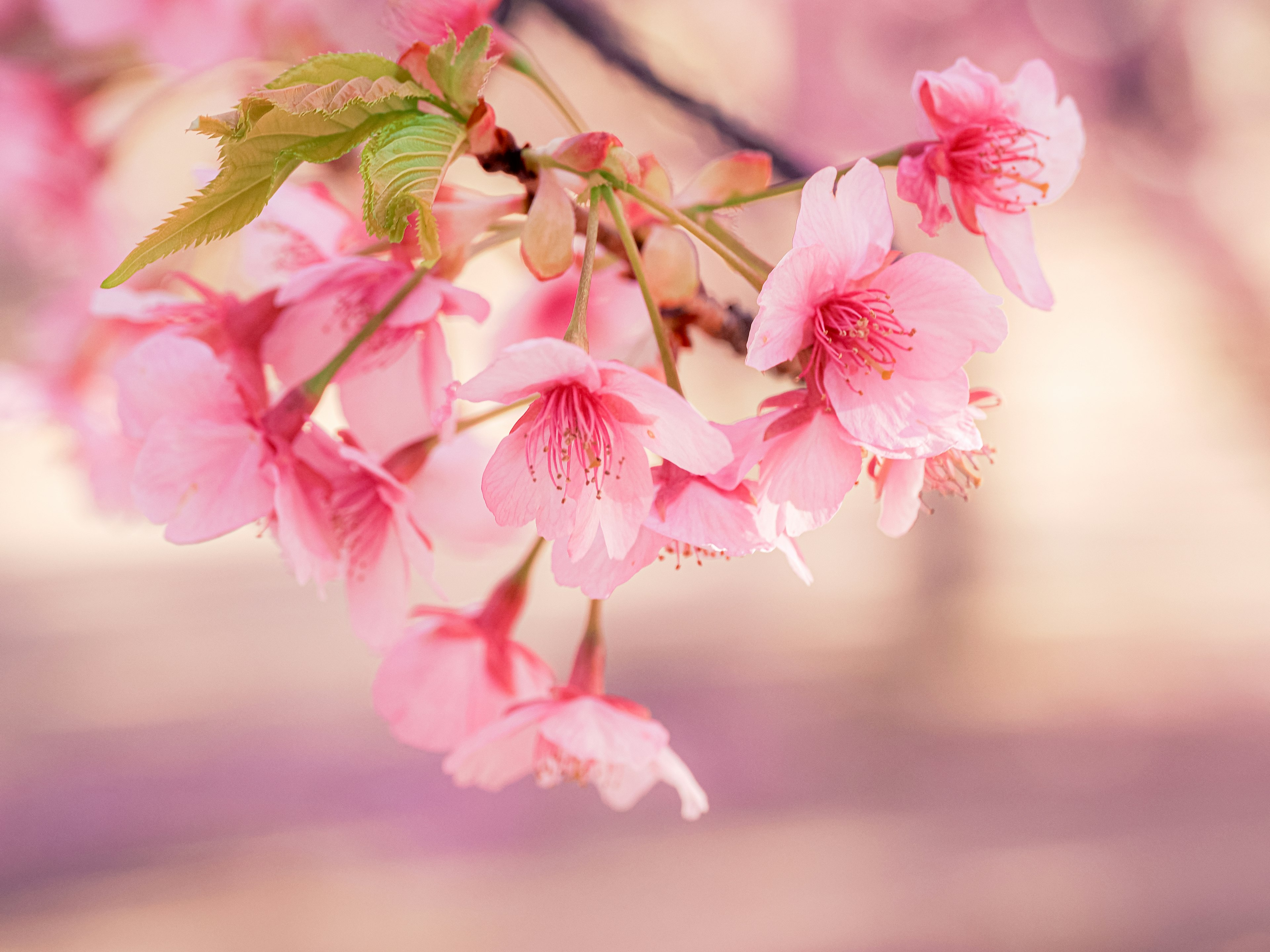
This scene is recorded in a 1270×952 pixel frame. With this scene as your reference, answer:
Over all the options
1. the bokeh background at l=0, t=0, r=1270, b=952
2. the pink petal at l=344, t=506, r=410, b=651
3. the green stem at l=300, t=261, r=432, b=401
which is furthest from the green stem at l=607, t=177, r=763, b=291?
the bokeh background at l=0, t=0, r=1270, b=952

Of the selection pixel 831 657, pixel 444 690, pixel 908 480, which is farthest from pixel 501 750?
pixel 831 657

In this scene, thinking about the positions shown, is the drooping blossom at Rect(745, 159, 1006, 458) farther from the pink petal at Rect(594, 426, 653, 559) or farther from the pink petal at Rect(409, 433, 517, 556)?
the pink petal at Rect(409, 433, 517, 556)

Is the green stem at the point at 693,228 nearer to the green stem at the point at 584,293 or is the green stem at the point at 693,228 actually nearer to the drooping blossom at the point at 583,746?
the green stem at the point at 584,293

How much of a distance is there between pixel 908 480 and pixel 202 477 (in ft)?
1.02

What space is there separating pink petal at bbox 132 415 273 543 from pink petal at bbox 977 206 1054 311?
34 centimetres

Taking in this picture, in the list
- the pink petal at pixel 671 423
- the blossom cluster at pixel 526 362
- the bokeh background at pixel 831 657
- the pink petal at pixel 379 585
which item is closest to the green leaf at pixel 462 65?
the blossom cluster at pixel 526 362

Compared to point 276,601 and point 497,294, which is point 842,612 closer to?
point 497,294

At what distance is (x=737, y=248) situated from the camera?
0.37 metres

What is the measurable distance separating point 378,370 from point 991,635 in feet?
7.71

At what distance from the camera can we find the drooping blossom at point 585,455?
31 cm

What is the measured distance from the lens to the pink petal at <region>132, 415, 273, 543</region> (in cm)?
38

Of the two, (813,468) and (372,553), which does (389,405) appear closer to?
(372,553)

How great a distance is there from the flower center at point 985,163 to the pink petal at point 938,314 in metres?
0.08

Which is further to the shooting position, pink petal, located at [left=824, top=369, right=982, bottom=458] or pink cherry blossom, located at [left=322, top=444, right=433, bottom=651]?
pink cherry blossom, located at [left=322, top=444, right=433, bottom=651]
